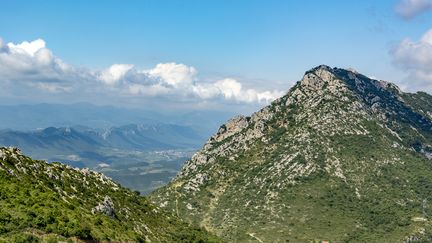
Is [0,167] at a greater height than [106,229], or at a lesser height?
greater

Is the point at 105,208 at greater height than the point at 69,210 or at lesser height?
lesser

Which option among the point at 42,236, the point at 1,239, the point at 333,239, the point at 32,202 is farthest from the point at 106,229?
the point at 333,239

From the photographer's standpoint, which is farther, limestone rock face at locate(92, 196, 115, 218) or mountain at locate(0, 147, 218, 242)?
limestone rock face at locate(92, 196, 115, 218)

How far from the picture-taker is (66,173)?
106625 millimetres

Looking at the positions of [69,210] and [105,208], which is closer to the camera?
[69,210]

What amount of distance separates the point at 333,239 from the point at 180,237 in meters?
109

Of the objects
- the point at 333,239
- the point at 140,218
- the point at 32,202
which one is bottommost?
the point at 333,239

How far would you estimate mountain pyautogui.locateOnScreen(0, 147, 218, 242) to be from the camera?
5850 cm

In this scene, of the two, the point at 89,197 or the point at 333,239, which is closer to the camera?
the point at 89,197

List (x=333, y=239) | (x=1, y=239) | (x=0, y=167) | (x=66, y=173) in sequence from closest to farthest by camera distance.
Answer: (x=1, y=239), (x=0, y=167), (x=66, y=173), (x=333, y=239)

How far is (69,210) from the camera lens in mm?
71438

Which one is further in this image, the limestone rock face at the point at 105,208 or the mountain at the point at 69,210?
the limestone rock face at the point at 105,208

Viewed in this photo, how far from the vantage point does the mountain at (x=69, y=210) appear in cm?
5850

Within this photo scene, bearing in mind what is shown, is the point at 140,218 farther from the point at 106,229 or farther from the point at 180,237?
the point at 106,229
